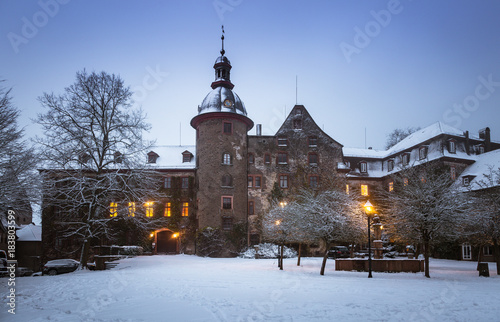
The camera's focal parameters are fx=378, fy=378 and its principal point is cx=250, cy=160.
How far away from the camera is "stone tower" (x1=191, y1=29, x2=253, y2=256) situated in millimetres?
40656

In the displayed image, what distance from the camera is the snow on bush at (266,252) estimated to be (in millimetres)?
38375

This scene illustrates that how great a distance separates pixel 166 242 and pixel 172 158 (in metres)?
10.1

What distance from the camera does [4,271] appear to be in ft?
84.7

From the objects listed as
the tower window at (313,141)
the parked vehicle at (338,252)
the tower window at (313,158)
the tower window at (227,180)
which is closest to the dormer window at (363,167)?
the tower window at (313,158)

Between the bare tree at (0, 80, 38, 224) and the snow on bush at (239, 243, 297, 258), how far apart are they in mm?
25280

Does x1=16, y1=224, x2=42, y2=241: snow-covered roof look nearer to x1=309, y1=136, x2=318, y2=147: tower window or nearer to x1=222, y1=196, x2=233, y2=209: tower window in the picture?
x1=222, y1=196, x2=233, y2=209: tower window

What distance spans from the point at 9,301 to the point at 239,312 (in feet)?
25.3

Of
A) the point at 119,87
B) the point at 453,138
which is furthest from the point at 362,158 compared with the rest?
the point at 119,87

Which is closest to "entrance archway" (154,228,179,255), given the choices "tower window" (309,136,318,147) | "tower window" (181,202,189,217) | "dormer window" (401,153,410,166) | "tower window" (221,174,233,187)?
"tower window" (181,202,189,217)

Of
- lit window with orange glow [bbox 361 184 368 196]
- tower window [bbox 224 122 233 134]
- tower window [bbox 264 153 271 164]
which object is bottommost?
lit window with orange glow [bbox 361 184 368 196]

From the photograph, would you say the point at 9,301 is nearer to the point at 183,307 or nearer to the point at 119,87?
the point at 183,307

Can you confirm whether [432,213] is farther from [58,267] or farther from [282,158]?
[58,267]

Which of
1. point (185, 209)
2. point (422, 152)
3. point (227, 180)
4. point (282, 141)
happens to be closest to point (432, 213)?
A: point (227, 180)

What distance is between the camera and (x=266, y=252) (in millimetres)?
38750
